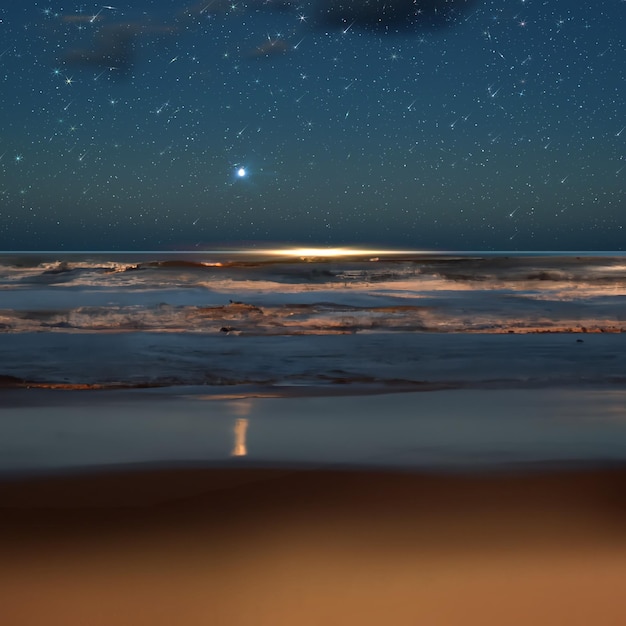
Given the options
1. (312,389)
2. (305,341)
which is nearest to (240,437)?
(312,389)

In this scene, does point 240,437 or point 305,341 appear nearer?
point 240,437

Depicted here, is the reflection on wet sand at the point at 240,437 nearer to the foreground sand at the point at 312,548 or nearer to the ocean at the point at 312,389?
the ocean at the point at 312,389

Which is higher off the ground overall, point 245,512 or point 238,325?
point 238,325

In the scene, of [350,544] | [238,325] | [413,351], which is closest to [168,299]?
[238,325]

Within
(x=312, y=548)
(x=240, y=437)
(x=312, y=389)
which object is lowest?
(x=312, y=548)

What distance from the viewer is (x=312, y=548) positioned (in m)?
4.02

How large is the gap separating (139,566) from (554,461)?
2.91 meters

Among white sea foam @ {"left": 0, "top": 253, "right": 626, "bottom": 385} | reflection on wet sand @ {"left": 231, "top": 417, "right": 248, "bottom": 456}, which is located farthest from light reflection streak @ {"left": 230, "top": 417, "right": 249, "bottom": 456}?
white sea foam @ {"left": 0, "top": 253, "right": 626, "bottom": 385}

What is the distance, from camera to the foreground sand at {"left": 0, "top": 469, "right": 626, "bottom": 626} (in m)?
3.41

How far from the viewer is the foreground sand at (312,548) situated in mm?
3414

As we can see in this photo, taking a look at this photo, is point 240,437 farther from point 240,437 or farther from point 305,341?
point 305,341

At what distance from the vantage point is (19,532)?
14.0ft

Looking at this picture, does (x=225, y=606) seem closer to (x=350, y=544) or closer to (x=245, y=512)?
(x=350, y=544)

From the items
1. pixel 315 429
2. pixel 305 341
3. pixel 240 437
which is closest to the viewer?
pixel 240 437
